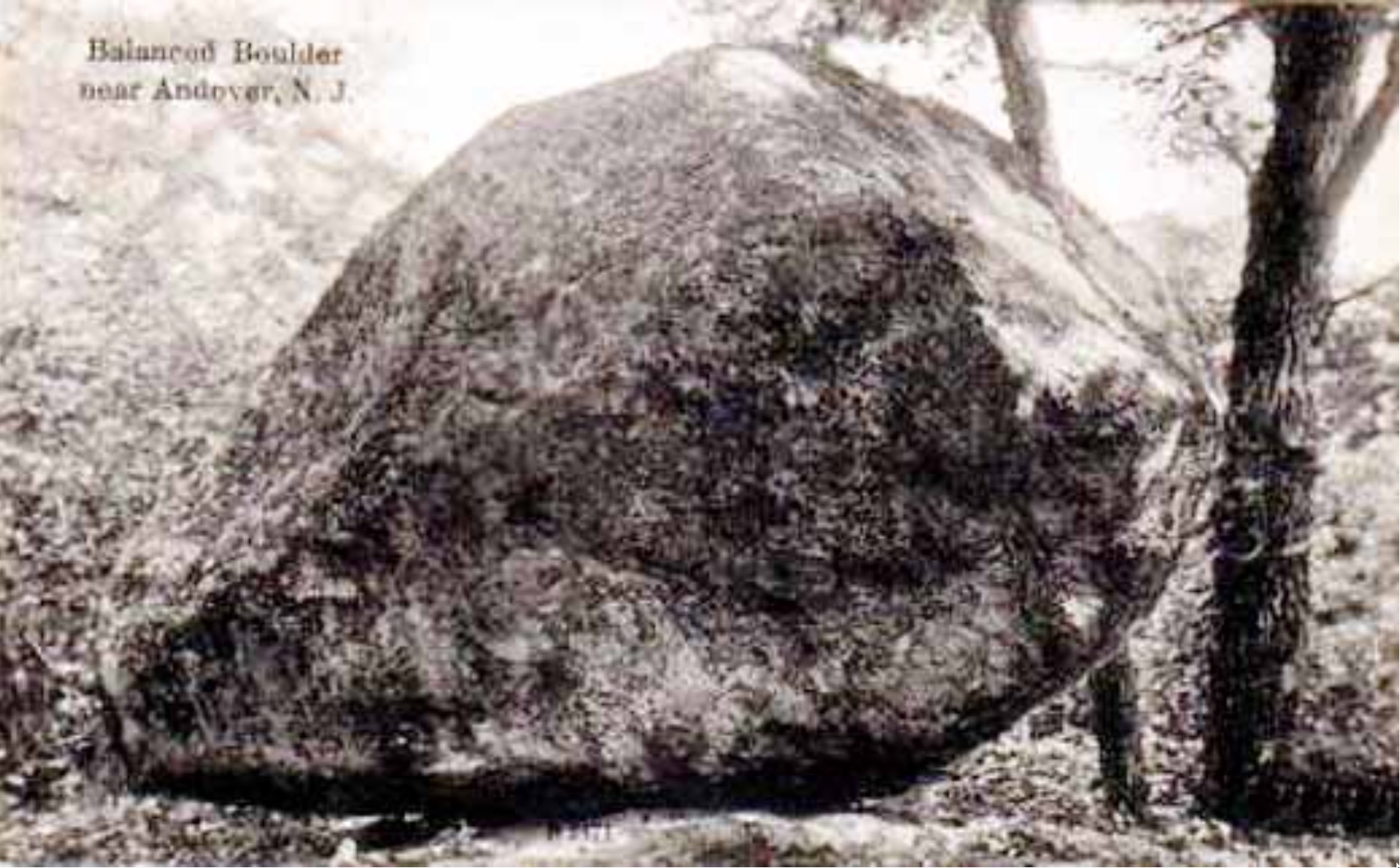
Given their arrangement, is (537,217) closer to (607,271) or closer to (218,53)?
(607,271)

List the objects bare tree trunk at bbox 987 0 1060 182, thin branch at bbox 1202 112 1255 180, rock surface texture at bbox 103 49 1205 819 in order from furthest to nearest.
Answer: thin branch at bbox 1202 112 1255 180, bare tree trunk at bbox 987 0 1060 182, rock surface texture at bbox 103 49 1205 819

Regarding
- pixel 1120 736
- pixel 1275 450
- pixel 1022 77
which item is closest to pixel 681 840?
pixel 1120 736

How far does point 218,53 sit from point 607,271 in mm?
1856

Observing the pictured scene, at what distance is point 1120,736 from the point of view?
17.7 feet

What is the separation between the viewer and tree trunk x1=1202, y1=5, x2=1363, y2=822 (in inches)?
198

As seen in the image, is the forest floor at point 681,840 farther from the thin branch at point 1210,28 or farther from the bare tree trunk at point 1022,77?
the thin branch at point 1210,28

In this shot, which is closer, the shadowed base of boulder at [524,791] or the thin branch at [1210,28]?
the shadowed base of boulder at [524,791]

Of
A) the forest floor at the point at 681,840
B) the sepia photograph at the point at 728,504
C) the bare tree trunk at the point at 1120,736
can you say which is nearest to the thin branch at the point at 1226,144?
the sepia photograph at the point at 728,504

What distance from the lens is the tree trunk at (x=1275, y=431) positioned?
16.5ft

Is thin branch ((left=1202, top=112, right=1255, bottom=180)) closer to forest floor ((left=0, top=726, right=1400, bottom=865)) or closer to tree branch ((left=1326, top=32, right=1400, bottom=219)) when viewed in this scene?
tree branch ((left=1326, top=32, right=1400, bottom=219))

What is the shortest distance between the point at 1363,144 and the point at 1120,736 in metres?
2.29

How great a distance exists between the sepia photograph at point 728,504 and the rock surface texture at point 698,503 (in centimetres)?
1

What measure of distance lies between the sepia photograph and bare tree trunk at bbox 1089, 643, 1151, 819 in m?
0.02

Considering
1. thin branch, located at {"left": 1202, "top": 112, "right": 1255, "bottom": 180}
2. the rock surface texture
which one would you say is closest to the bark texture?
thin branch, located at {"left": 1202, "top": 112, "right": 1255, "bottom": 180}
